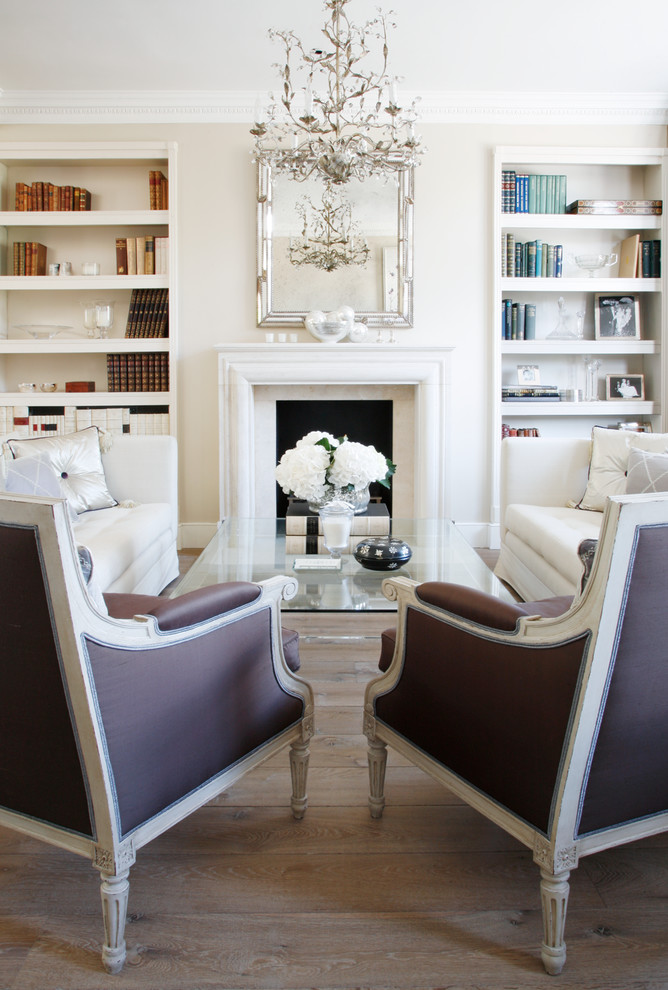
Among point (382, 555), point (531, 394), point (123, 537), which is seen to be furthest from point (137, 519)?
point (531, 394)

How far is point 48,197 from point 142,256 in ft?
2.28

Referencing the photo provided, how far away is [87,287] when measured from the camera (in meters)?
4.34

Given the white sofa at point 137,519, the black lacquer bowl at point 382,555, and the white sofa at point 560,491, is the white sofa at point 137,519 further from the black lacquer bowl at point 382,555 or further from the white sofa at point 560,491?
the white sofa at point 560,491

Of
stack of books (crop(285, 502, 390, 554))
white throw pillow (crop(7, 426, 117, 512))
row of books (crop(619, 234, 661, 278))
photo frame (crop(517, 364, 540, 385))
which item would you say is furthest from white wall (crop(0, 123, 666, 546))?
stack of books (crop(285, 502, 390, 554))

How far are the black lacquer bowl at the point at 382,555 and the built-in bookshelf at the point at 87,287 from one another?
8.30 feet

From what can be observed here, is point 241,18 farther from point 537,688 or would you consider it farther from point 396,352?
point 537,688

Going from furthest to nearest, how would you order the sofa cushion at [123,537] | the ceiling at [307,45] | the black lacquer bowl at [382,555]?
1. the ceiling at [307,45]
2. the sofa cushion at [123,537]
3. the black lacquer bowl at [382,555]

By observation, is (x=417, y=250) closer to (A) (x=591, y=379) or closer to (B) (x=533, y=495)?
(A) (x=591, y=379)

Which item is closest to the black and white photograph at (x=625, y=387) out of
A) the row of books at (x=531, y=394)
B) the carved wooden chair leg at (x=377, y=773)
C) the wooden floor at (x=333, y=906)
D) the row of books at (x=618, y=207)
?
the row of books at (x=531, y=394)

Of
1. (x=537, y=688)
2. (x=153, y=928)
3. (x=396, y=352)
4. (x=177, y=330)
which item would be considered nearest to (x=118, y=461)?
(x=177, y=330)

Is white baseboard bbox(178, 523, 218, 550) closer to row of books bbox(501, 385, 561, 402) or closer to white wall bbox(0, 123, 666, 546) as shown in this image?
white wall bbox(0, 123, 666, 546)

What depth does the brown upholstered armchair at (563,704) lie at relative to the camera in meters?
1.06

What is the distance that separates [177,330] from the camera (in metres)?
4.42

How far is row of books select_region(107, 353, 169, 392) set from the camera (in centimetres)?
446
